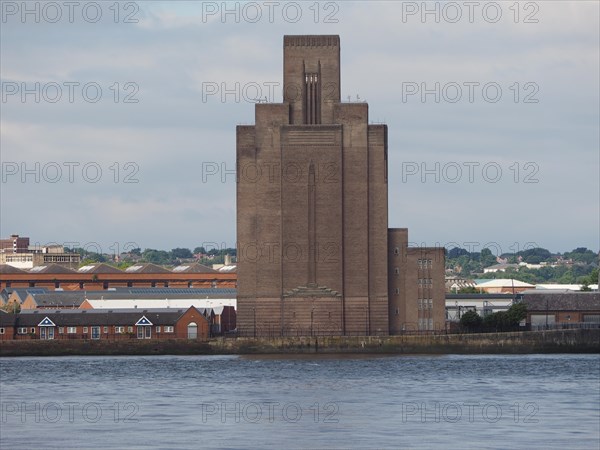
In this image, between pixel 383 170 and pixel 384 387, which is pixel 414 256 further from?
pixel 384 387

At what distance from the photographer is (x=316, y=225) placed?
12538cm

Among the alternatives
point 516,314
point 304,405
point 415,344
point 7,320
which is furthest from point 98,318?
point 304,405

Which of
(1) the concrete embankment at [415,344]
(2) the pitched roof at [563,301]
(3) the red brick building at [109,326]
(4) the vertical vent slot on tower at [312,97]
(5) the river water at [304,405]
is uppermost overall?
(4) the vertical vent slot on tower at [312,97]

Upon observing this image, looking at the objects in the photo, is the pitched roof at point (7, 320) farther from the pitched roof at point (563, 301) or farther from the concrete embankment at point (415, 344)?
the pitched roof at point (563, 301)

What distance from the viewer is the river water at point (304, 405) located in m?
55.9

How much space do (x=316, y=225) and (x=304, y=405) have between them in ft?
185

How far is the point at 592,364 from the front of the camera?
339ft

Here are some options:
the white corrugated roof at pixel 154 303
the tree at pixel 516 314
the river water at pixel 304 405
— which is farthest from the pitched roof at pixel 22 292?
the river water at pixel 304 405

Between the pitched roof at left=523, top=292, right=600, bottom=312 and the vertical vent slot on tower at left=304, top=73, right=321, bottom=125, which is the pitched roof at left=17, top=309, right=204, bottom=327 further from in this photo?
the pitched roof at left=523, top=292, right=600, bottom=312

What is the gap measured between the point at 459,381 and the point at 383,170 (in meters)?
41.9

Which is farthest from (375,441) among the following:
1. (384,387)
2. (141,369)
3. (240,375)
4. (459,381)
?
(141,369)

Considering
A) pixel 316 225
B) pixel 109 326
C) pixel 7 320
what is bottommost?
pixel 109 326

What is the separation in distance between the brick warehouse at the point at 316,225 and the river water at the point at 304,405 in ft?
57.6

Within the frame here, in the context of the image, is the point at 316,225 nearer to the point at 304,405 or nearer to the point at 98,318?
the point at 98,318
